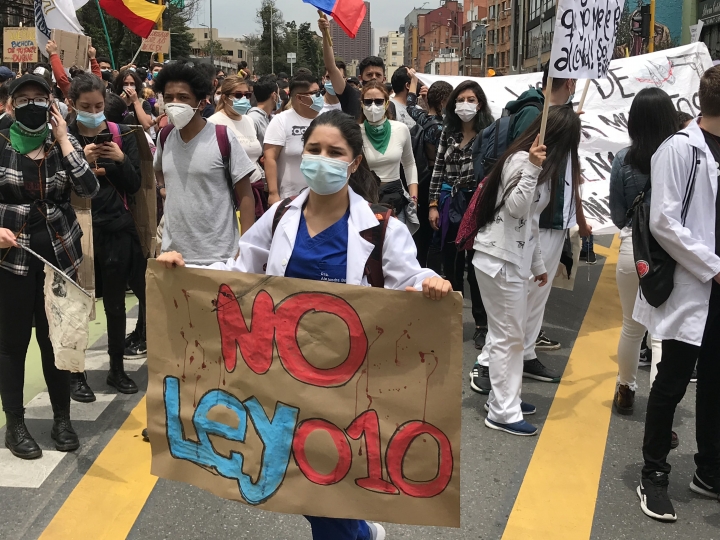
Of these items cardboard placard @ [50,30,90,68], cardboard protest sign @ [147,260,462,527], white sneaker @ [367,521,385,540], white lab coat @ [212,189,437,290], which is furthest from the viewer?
cardboard placard @ [50,30,90,68]

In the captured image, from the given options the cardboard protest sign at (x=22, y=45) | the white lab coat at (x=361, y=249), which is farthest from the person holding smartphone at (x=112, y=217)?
the cardboard protest sign at (x=22, y=45)

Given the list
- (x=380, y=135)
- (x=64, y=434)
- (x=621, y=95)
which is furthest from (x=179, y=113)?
(x=621, y=95)

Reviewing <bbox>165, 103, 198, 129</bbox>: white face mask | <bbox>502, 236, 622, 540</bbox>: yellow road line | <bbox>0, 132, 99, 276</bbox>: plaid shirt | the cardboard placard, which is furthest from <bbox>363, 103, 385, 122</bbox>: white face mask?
the cardboard placard

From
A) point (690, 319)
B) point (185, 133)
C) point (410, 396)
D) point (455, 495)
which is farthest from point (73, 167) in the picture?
point (690, 319)

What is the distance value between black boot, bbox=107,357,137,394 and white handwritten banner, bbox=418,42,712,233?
453 centimetres

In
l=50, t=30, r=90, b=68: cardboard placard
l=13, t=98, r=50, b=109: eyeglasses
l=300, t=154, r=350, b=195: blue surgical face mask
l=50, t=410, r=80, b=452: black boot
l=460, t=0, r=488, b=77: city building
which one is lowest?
l=50, t=410, r=80, b=452: black boot

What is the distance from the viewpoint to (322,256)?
274cm

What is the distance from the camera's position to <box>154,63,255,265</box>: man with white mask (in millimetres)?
4043

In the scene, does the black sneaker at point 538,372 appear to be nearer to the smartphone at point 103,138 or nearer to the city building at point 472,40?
the smartphone at point 103,138

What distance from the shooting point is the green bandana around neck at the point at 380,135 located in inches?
227

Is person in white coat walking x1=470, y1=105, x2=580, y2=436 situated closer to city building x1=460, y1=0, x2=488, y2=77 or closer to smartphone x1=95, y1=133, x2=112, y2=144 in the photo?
smartphone x1=95, y1=133, x2=112, y2=144

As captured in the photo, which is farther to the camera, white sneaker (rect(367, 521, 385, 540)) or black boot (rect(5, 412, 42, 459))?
black boot (rect(5, 412, 42, 459))

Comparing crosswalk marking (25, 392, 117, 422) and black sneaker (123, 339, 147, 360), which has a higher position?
black sneaker (123, 339, 147, 360)

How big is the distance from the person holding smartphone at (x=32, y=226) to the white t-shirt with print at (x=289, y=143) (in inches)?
76.1
